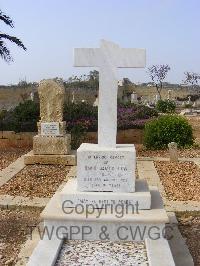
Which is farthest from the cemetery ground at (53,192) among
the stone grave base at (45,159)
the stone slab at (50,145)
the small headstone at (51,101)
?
the small headstone at (51,101)

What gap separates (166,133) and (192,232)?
769 centimetres

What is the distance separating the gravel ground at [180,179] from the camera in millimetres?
7520

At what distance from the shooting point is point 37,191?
25.4 feet

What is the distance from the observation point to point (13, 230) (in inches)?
229

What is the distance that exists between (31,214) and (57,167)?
3630 mm

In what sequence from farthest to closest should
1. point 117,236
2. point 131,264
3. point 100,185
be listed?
point 100,185 → point 117,236 → point 131,264

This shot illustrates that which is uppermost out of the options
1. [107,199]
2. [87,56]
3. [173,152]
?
[87,56]

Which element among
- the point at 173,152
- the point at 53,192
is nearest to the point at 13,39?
the point at 173,152

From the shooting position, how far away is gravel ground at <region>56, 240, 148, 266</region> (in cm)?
436

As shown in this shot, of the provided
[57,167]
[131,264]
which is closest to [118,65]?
[131,264]

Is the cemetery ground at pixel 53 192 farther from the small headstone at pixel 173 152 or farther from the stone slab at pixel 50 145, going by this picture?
the stone slab at pixel 50 145

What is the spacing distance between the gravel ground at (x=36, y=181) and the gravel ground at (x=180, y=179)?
2.05 m

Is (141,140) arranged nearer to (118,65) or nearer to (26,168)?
(26,168)

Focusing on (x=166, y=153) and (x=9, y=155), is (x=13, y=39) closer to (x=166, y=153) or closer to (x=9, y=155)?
(x=9, y=155)
